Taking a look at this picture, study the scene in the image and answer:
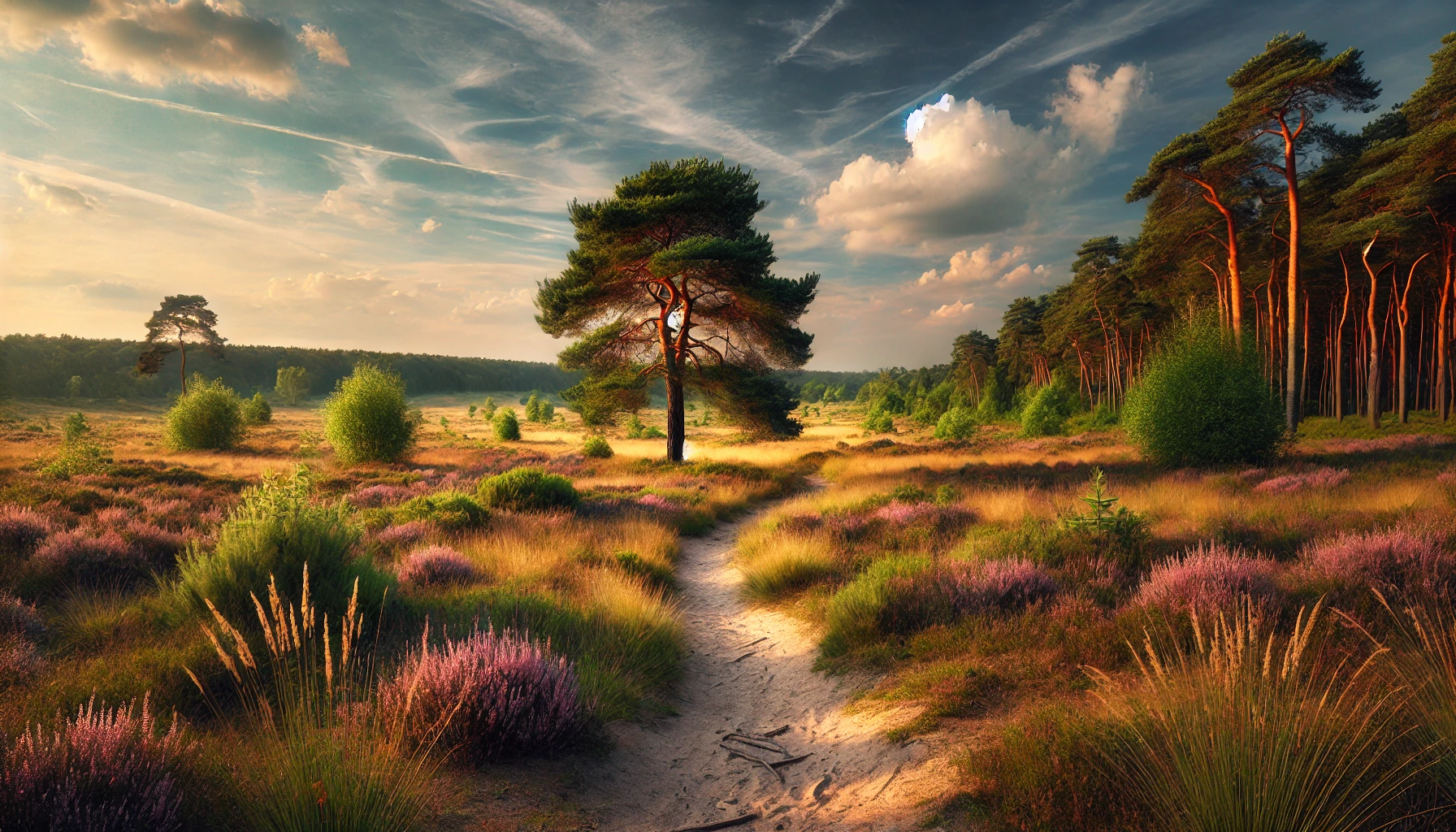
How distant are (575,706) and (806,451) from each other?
2930 centimetres

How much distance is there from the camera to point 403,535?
34.1 feet

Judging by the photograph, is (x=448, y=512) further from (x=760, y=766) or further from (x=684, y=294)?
(x=684, y=294)

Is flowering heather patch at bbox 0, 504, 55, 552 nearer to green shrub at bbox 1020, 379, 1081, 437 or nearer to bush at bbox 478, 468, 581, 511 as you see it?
bush at bbox 478, 468, 581, 511

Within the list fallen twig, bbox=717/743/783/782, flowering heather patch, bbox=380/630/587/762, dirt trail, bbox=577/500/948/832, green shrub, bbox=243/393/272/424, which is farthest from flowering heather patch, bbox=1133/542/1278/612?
green shrub, bbox=243/393/272/424

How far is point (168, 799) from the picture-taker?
8.82ft

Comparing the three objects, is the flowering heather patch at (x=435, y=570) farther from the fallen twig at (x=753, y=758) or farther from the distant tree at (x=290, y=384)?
the distant tree at (x=290, y=384)

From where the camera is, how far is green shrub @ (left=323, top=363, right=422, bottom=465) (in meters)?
25.8

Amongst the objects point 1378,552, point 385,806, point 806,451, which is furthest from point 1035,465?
point 385,806

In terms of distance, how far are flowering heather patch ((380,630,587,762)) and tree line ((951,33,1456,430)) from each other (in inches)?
846

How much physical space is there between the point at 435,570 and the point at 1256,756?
841 cm

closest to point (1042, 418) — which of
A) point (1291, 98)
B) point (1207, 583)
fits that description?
point (1291, 98)

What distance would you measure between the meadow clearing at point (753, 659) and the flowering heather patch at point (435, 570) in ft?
0.16

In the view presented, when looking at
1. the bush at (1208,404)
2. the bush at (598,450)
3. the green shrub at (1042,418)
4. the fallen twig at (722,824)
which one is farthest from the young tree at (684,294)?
the green shrub at (1042,418)

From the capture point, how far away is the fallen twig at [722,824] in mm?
3646
